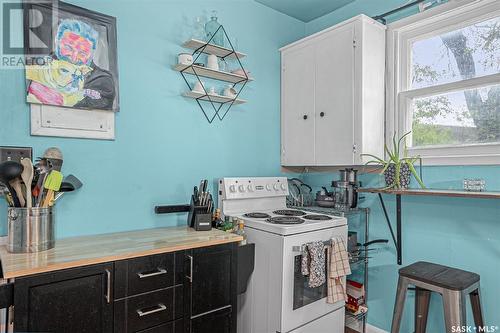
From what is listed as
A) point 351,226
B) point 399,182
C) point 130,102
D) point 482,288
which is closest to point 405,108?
point 399,182

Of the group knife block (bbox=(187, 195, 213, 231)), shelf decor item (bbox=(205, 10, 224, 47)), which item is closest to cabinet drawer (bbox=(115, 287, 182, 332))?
knife block (bbox=(187, 195, 213, 231))

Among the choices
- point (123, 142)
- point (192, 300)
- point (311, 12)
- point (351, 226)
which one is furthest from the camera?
point (311, 12)

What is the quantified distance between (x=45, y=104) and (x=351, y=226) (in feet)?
7.79

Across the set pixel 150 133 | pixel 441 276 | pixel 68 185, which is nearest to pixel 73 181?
pixel 68 185

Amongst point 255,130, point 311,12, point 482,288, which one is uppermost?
point 311,12

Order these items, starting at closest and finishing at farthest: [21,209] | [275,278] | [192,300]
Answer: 1. [21,209]
2. [192,300]
3. [275,278]

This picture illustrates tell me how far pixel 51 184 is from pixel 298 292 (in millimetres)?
1504

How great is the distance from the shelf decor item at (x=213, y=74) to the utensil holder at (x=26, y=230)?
122cm

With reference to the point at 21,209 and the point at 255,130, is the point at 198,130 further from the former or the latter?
the point at 21,209

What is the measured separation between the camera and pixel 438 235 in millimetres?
1973

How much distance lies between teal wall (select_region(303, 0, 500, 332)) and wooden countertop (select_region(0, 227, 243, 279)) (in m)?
1.26

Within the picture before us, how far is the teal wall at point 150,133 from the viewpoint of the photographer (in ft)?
5.58

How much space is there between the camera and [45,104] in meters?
1.61

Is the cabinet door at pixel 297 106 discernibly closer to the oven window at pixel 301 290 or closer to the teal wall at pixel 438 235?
the teal wall at pixel 438 235
